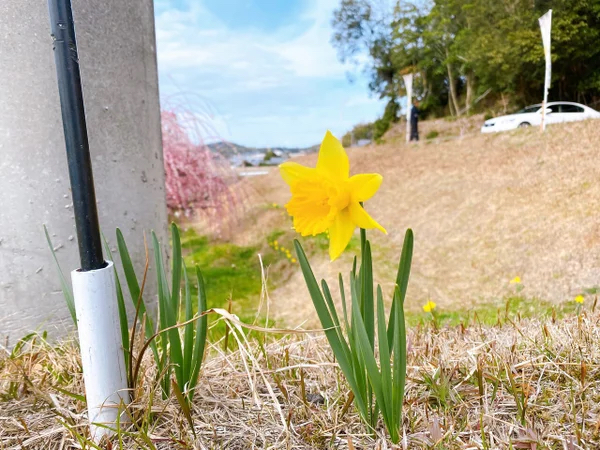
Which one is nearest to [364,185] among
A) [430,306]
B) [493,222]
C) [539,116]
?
[430,306]

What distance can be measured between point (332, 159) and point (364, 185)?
0.04m

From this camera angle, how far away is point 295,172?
0.40 m

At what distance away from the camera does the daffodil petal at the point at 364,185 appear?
36 centimetres

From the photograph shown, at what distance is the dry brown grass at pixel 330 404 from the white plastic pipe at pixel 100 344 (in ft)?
0.10

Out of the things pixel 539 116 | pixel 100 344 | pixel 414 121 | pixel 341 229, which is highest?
pixel 414 121

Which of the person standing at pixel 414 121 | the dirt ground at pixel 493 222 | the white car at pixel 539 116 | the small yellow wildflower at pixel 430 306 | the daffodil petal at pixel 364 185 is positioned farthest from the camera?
the person standing at pixel 414 121

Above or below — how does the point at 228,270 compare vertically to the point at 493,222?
below

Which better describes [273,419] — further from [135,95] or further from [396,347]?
[135,95]

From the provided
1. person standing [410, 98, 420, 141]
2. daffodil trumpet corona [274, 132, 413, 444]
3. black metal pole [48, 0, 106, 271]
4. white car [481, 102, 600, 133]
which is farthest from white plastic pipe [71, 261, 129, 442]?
person standing [410, 98, 420, 141]

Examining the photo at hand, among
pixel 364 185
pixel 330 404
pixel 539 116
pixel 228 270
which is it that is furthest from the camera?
pixel 228 270

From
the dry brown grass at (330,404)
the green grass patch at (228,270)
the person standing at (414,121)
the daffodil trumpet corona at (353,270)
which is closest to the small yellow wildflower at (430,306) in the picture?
the dry brown grass at (330,404)

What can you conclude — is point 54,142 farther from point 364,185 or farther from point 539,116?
point 539,116

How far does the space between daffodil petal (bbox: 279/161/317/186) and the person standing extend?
3921 millimetres

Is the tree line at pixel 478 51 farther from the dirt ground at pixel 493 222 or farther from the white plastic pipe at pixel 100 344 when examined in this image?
the white plastic pipe at pixel 100 344
